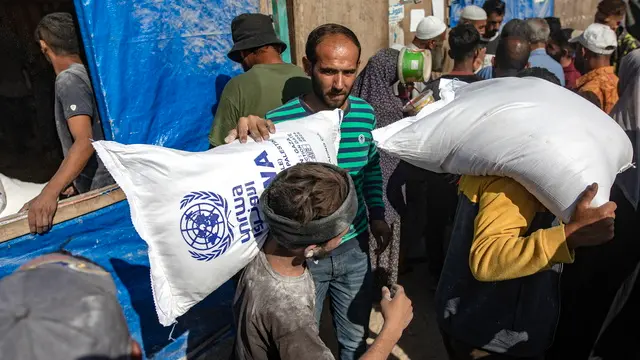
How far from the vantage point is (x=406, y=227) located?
384 cm

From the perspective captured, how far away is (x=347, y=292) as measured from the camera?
2.24m

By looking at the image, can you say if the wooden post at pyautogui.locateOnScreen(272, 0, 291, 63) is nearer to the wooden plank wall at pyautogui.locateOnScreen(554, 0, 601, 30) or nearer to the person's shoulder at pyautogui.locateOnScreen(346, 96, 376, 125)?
the person's shoulder at pyautogui.locateOnScreen(346, 96, 376, 125)

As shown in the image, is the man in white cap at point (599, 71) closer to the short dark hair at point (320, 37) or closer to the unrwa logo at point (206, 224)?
the short dark hair at point (320, 37)

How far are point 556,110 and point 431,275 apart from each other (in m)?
2.79

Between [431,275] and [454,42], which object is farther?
[431,275]

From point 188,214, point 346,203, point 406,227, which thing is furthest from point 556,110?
point 406,227

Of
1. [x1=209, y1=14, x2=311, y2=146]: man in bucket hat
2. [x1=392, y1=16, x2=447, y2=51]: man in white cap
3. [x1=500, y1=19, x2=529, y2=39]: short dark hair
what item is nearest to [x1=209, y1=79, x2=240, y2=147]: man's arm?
[x1=209, y1=14, x2=311, y2=146]: man in bucket hat

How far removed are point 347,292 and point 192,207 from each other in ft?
3.40

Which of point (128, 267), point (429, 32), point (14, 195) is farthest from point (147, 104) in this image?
point (429, 32)

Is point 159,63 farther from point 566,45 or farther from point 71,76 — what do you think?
point 566,45

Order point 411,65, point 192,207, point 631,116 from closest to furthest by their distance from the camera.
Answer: point 192,207 → point 631,116 → point 411,65

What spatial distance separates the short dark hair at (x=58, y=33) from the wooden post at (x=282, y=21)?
1.74m

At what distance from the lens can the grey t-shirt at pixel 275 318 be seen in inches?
51.8

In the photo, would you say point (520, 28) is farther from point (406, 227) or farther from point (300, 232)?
point (300, 232)
